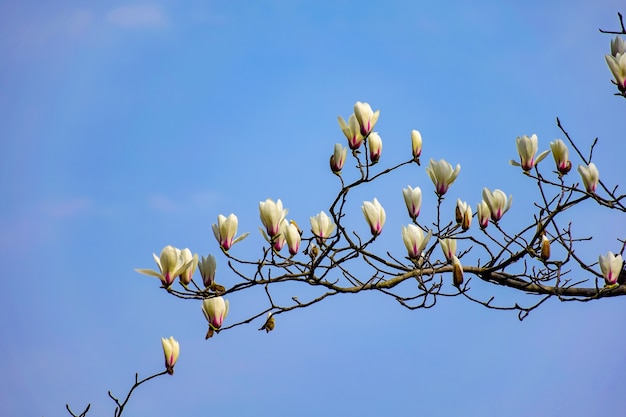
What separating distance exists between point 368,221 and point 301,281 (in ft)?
1.26

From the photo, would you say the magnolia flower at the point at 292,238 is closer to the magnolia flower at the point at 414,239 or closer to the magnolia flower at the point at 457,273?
the magnolia flower at the point at 414,239

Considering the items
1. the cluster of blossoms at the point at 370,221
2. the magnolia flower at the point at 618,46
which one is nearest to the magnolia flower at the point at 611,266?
the cluster of blossoms at the point at 370,221

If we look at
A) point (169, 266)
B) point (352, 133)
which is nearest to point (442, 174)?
point (352, 133)

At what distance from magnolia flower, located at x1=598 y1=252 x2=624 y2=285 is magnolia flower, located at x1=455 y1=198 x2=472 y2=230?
1.89ft

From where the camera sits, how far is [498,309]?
3.23 meters

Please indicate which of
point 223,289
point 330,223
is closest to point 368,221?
point 330,223

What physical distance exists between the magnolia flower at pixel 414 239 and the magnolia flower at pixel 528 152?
669 millimetres

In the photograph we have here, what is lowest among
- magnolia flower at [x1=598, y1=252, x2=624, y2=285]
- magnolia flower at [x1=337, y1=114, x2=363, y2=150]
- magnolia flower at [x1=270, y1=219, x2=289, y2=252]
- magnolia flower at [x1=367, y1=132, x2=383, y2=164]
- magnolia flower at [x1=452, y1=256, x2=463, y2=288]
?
magnolia flower at [x1=598, y1=252, x2=624, y2=285]

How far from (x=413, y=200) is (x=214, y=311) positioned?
97 centimetres

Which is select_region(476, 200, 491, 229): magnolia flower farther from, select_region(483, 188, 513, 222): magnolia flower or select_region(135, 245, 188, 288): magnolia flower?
select_region(135, 245, 188, 288): magnolia flower

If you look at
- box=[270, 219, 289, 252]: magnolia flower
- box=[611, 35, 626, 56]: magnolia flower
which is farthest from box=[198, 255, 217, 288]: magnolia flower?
box=[611, 35, 626, 56]: magnolia flower

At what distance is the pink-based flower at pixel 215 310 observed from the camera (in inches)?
120

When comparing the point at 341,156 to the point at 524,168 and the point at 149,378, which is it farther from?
the point at 149,378

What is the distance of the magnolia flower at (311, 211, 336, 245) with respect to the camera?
3.24 metres
